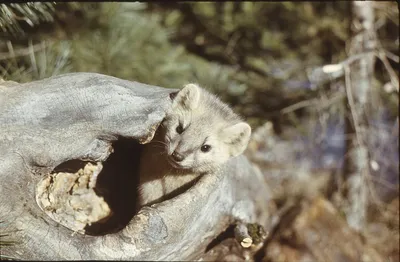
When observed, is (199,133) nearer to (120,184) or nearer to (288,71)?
(120,184)

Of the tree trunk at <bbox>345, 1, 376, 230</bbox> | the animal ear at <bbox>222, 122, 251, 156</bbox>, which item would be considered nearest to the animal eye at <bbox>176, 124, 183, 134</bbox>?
the animal ear at <bbox>222, 122, 251, 156</bbox>

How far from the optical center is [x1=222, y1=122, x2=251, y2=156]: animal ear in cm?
290

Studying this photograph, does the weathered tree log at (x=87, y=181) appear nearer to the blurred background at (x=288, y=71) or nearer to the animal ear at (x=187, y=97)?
the animal ear at (x=187, y=97)

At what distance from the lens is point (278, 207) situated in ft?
14.1

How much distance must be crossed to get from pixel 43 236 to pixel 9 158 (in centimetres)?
44

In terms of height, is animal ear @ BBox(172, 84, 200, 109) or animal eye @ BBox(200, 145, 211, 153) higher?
animal ear @ BBox(172, 84, 200, 109)

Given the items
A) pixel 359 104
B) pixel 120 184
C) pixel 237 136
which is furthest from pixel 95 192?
pixel 359 104

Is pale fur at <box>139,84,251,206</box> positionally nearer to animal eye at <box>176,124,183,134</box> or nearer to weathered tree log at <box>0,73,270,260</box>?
animal eye at <box>176,124,183,134</box>

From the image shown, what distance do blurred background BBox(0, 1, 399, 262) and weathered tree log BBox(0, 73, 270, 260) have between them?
1.10 m

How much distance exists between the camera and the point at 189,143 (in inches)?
109

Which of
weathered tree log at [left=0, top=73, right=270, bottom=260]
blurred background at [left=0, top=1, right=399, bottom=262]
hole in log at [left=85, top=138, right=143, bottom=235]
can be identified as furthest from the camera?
blurred background at [left=0, top=1, right=399, bottom=262]

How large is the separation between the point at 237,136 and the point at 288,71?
7.95 feet

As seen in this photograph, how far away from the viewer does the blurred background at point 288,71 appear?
429cm

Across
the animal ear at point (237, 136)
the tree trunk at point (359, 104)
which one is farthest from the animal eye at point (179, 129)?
the tree trunk at point (359, 104)
